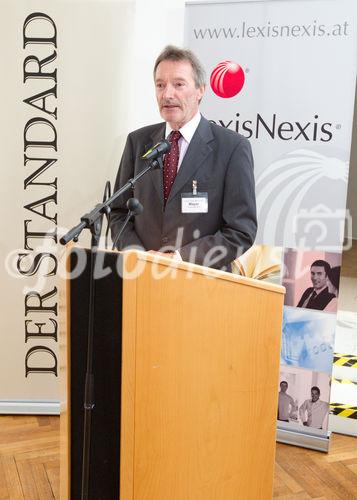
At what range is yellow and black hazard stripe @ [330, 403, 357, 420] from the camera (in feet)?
9.17

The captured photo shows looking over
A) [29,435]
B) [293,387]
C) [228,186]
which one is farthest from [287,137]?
[29,435]

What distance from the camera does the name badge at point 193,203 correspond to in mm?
2055

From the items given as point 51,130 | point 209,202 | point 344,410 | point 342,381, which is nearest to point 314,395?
point 344,410

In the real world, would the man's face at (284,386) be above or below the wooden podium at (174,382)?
below

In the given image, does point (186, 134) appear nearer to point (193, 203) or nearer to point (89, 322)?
point (193, 203)

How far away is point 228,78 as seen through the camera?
2.55 m

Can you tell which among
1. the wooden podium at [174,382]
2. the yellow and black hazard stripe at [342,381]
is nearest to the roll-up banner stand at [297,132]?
the yellow and black hazard stripe at [342,381]

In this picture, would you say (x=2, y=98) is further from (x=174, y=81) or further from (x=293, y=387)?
(x=293, y=387)

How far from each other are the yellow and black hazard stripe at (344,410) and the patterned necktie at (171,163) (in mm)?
1586

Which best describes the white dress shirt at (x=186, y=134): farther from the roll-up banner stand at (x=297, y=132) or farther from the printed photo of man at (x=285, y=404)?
the printed photo of man at (x=285, y=404)

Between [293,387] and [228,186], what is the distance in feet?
3.89

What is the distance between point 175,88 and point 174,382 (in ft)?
3.91

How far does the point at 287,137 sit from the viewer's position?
2.51 metres

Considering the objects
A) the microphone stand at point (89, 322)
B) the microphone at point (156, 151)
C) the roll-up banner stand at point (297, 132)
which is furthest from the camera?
the roll-up banner stand at point (297, 132)
